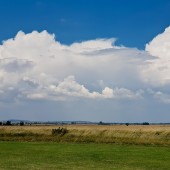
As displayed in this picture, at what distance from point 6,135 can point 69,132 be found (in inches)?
579

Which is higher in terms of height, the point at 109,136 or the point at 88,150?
the point at 109,136

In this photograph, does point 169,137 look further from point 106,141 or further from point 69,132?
point 69,132

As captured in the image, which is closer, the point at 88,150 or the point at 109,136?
the point at 88,150

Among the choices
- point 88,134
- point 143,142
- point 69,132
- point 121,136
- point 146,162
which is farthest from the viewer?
point 69,132

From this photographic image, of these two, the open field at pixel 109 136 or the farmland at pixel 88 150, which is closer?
the farmland at pixel 88 150

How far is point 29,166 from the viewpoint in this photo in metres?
33.3

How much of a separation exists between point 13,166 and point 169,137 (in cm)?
4432

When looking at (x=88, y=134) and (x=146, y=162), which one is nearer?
(x=146, y=162)

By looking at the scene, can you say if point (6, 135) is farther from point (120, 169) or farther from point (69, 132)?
point (120, 169)

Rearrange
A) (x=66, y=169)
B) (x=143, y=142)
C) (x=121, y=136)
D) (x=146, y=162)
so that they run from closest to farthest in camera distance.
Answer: (x=66, y=169), (x=146, y=162), (x=143, y=142), (x=121, y=136)

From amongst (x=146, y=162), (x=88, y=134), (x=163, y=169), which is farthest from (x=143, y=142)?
(x=163, y=169)

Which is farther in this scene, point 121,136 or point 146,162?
point 121,136

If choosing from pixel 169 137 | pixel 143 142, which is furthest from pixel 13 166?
pixel 169 137

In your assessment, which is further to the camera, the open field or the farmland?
the open field
